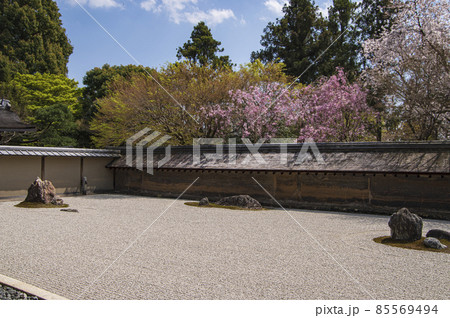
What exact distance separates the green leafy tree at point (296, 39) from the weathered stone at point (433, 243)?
24449 mm

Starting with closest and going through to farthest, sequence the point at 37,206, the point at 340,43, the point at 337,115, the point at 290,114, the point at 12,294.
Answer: the point at 12,294 < the point at 37,206 < the point at 290,114 < the point at 337,115 < the point at 340,43

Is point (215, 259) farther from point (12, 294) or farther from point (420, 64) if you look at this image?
point (420, 64)

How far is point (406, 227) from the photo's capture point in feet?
23.7

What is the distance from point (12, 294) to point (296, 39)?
31.2m

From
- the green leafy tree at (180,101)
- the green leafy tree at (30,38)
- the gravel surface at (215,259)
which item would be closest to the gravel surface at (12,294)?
the gravel surface at (215,259)

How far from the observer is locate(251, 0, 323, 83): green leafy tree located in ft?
99.1

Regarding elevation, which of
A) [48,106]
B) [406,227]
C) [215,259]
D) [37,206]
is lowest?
[37,206]

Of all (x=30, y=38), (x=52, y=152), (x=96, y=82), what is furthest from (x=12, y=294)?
(x=30, y=38)

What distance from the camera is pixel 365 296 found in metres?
4.25

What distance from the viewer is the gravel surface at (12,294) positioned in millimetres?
4105

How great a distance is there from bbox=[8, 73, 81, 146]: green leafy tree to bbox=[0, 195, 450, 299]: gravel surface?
16.7m

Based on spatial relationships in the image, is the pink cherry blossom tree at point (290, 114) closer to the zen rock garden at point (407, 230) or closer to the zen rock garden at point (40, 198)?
the zen rock garden at point (40, 198)

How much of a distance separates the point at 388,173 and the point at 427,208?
1530 millimetres

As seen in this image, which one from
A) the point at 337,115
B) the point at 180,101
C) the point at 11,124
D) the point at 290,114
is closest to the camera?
the point at 11,124
